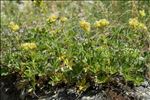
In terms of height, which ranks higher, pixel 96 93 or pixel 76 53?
pixel 76 53

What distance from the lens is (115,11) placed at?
21.3ft

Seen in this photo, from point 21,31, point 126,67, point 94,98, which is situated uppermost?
point 21,31

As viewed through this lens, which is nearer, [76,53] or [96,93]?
[96,93]

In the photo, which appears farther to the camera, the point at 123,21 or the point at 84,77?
the point at 123,21

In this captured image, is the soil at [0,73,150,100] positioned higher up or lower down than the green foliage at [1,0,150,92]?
lower down

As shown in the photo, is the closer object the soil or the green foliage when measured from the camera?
the soil

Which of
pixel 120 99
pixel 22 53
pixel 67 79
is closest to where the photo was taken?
pixel 120 99

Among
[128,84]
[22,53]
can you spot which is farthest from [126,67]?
[22,53]

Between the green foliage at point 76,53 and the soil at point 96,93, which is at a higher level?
the green foliage at point 76,53

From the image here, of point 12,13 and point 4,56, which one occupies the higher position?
point 12,13

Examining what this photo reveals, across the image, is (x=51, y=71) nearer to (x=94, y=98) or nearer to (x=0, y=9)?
(x=94, y=98)

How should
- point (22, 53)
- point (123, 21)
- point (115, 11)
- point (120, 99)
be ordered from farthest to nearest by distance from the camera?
1. point (115, 11)
2. point (123, 21)
3. point (22, 53)
4. point (120, 99)

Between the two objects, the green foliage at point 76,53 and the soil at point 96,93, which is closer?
the soil at point 96,93

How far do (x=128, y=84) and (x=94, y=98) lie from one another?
14.1 inches
